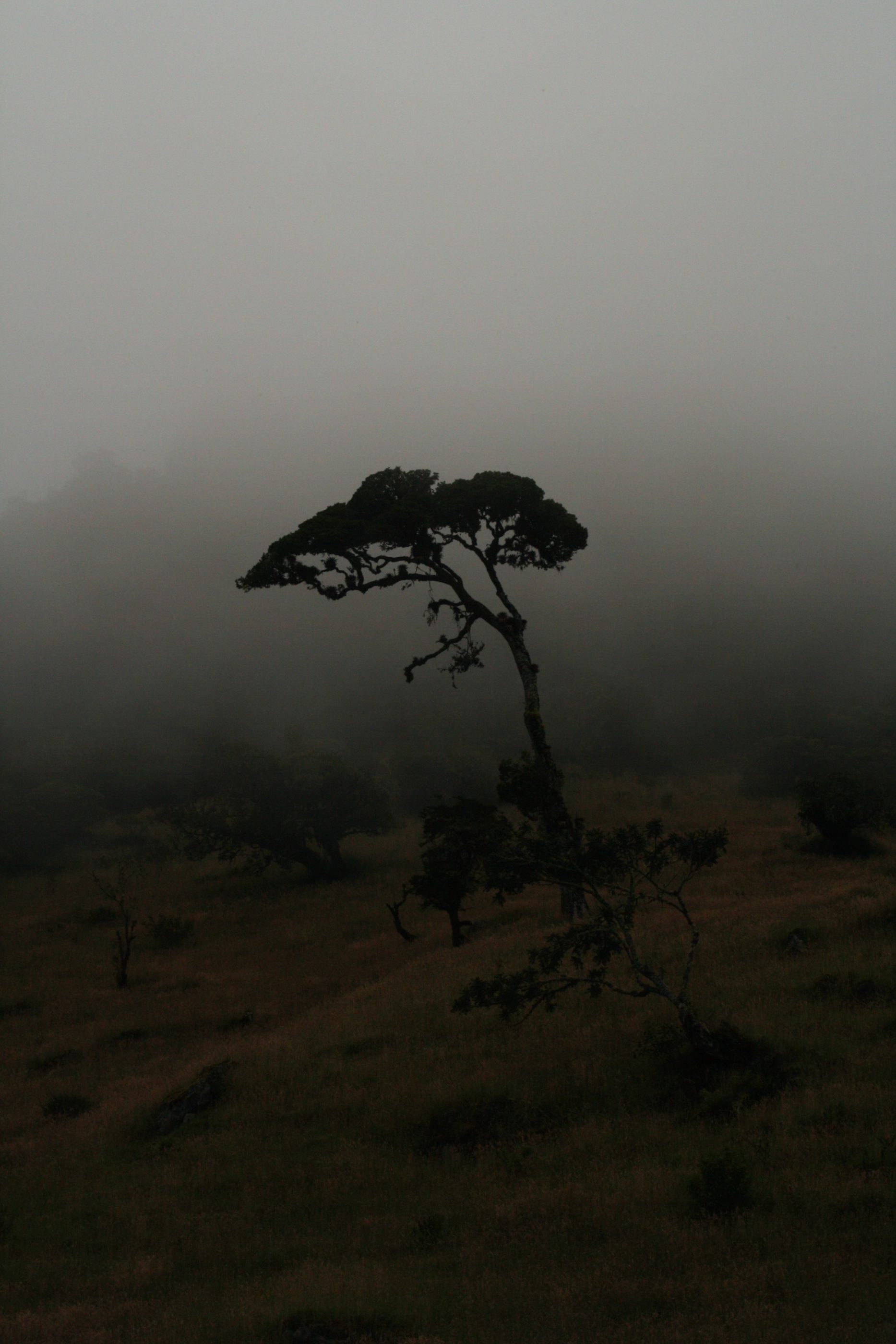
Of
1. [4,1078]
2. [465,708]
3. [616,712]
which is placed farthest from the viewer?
[465,708]

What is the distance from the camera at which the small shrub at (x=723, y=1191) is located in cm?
1067

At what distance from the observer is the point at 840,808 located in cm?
3712

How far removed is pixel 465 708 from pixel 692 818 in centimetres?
6207

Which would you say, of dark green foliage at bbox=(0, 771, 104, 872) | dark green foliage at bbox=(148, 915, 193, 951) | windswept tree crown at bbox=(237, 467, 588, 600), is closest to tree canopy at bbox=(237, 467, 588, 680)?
windswept tree crown at bbox=(237, 467, 588, 600)

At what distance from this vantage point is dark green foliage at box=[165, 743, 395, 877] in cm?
5522

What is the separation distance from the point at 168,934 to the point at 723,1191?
1428 inches

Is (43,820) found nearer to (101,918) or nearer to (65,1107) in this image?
(101,918)

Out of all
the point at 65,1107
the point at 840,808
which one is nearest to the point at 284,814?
the point at 840,808

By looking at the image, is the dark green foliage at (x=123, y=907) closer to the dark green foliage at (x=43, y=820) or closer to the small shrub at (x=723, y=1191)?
the dark green foliage at (x=43, y=820)

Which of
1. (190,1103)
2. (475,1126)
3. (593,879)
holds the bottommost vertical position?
(190,1103)

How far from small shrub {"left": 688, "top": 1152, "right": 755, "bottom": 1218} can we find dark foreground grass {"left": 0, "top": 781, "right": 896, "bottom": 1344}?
0.11 ft

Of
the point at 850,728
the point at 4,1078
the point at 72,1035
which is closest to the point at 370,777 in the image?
the point at 72,1035

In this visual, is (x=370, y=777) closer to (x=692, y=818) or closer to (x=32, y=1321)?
(x=692, y=818)

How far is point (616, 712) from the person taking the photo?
101125 millimetres
